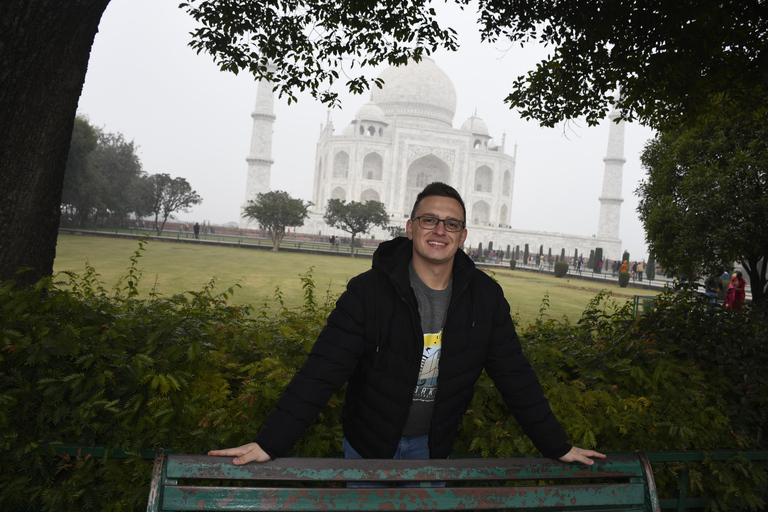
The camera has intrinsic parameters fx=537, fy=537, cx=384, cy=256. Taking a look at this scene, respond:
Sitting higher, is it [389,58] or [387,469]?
[389,58]

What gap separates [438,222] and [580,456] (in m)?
0.82

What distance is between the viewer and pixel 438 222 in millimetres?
1726

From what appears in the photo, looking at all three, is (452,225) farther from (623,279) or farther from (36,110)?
(623,279)

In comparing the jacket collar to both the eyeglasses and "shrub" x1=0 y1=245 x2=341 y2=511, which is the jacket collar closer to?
the eyeglasses

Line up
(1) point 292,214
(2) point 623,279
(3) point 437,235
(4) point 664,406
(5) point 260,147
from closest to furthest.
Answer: (3) point 437,235 < (4) point 664,406 < (2) point 623,279 < (1) point 292,214 < (5) point 260,147

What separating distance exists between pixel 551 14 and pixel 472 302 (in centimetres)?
409

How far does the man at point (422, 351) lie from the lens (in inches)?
64.2

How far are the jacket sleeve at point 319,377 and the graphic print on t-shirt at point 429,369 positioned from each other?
0.21 meters

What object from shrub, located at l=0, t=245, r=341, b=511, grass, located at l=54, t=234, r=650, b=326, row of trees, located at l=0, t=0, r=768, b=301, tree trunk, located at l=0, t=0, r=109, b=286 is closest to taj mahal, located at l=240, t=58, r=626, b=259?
grass, located at l=54, t=234, r=650, b=326

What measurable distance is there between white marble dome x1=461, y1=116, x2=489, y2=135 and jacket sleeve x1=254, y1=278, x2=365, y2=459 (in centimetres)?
5181

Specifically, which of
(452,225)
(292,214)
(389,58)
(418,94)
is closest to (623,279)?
(292,214)

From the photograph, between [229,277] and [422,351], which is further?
[229,277]

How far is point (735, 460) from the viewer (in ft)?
7.39

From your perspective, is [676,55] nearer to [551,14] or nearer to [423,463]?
[551,14]
